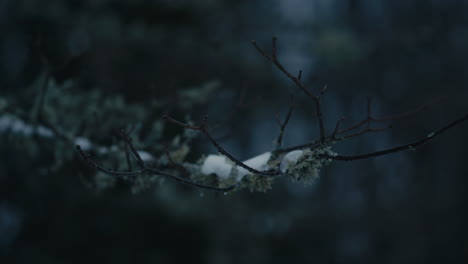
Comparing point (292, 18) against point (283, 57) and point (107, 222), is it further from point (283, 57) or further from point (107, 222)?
point (107, 222)

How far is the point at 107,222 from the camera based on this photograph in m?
4.81

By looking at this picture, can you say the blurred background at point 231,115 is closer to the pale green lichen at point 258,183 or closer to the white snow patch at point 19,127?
the white snow patch at point 19,127

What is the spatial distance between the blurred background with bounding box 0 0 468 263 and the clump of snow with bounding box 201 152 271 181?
4.8 inches

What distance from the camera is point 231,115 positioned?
8.17 feet

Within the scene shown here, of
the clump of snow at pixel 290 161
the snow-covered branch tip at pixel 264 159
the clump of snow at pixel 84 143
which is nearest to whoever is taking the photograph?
the snow-covered branch tip at pixel 264 159

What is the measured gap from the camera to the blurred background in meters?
3.67

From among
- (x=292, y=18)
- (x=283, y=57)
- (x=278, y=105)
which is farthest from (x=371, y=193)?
(x=292, y=18)

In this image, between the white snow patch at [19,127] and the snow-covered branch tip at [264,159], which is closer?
the snow-covered branch tip at [264,159]

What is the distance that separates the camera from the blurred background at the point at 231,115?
144 inches

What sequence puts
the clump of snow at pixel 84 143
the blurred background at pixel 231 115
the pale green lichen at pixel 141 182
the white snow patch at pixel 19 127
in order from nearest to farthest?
the pale green lichen at pixel 141 182, the clump of snow at pixel 84 143, the white snow patch at pixel 19 127, the blurred background at pixel 231 115

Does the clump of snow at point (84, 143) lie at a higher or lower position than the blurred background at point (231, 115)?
lower

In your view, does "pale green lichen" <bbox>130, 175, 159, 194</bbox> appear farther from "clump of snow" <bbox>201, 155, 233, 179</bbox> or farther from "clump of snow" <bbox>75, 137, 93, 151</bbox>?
"clump of snow" <bbox>75, 137, 93, 151</bbox>

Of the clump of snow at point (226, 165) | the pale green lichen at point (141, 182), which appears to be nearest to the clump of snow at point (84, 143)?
the pale green lichen at point (141, 182)

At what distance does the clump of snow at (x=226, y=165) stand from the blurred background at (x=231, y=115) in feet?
0.40
